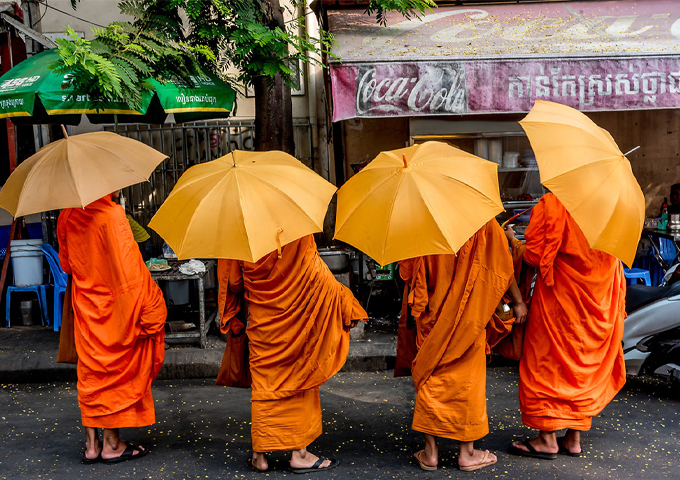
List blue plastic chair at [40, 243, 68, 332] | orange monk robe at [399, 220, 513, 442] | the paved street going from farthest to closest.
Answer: blue plastic chair at [40, 243, 68, 332] < the paved street < orange monk robe at [399, 220, 513, 442]

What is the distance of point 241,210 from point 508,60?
149 inches

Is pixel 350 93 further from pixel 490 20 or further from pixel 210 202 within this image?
pixel 210 202

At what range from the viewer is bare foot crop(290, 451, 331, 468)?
3.66 meters

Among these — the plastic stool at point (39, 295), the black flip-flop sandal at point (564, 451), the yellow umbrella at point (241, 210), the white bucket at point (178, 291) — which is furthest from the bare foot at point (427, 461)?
the plastic stool at point (39, 295)

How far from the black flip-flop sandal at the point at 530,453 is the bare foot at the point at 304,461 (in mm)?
1097

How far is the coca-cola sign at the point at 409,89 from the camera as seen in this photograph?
5930 mm

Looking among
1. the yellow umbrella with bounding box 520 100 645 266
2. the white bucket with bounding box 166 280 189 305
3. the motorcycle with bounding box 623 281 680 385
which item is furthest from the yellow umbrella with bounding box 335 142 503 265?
the white bucket with bounding box 166 280 189 305

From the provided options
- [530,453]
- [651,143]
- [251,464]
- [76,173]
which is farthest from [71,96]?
[651,143]

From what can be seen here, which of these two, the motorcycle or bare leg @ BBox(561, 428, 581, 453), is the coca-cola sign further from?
bare leg @ BBox(561, 428, 581, 453)

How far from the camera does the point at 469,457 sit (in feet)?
11.9

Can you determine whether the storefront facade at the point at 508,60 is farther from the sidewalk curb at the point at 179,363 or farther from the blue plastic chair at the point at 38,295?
the blue plastic chair at the point at 38,295

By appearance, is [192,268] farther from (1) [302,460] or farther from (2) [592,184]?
(2) [592,184]

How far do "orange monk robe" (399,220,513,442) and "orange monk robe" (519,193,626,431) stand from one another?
322 mm

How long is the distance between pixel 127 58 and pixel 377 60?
2199 millimetres
